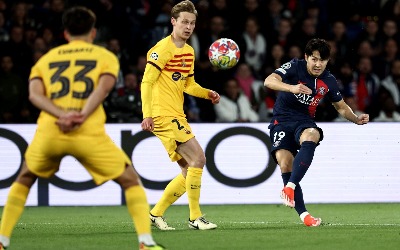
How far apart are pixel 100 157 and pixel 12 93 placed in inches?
300

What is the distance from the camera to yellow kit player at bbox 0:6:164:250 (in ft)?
22.9

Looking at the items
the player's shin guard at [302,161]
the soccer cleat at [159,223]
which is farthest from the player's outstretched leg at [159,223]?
the player's shin guard at [302,161]

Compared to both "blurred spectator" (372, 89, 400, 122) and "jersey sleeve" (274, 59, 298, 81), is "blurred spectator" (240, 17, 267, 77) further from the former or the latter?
"jersey sleeve" (274, 59, 298, 81)

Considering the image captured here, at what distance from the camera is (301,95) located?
32.3 feet

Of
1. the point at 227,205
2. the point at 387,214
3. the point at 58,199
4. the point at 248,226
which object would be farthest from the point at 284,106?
the point at 58,199

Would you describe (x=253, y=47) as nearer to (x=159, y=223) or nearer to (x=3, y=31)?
(x=3, y=31)

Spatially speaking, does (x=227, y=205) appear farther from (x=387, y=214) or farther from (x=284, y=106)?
(x=284, y=106)

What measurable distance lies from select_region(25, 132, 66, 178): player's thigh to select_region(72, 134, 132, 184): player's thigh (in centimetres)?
12

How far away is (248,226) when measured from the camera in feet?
32.6

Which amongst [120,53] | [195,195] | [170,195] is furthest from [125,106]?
[195,195]

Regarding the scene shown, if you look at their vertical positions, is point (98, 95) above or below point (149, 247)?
above

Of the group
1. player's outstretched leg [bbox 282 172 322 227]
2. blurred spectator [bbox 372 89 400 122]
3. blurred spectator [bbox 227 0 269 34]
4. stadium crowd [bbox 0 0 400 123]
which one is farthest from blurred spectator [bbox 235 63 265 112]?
player's outstretched leg [bbox 282 172 322 227]

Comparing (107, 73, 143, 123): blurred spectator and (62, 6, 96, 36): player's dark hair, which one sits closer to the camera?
(62, 6, 96, 36): player's dark hair

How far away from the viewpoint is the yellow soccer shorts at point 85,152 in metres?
6.97
